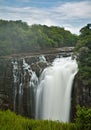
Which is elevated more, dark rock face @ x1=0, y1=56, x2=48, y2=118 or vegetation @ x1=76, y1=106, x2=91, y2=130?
vegetation @ x1=76, y1=106, x2=91, y2=130

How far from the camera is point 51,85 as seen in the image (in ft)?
74.3

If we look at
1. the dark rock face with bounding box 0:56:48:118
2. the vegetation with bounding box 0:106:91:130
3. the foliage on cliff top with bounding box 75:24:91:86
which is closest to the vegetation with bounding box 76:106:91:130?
the vegetation with bounding box 0:106:91:130

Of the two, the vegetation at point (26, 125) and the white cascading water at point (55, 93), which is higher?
the vegetation at point (26, 125)

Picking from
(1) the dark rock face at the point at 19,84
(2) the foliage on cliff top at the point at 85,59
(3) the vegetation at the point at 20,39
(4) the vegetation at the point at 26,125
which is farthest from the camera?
(3) the vegetation at the point at 20,39

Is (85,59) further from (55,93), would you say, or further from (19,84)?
(19,84)

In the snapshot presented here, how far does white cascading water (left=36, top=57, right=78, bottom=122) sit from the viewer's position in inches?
856

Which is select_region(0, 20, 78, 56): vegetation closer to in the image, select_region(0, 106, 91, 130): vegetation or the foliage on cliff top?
the foliage on cliff top

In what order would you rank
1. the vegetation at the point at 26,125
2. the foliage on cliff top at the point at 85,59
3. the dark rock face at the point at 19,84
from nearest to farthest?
the vegetation at the point at 26,125 < the foliage on cliff top at the point at 85,59 < the dark rock face at the point at 19,84

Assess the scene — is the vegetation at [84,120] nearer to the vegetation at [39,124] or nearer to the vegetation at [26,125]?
the vegetation at [39,124]

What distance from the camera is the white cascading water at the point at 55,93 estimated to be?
71.3 ft

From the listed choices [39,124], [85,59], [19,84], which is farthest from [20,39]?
[39,124]

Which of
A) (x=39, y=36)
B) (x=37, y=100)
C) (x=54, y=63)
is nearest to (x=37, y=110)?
(x=37, y=100)

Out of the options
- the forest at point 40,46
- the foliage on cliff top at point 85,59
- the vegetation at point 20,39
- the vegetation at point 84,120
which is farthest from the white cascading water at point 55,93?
the vegetation at point 84,120

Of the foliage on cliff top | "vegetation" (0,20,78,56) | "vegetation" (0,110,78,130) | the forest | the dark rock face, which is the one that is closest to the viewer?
"vegetation" (0,110,78,130)
